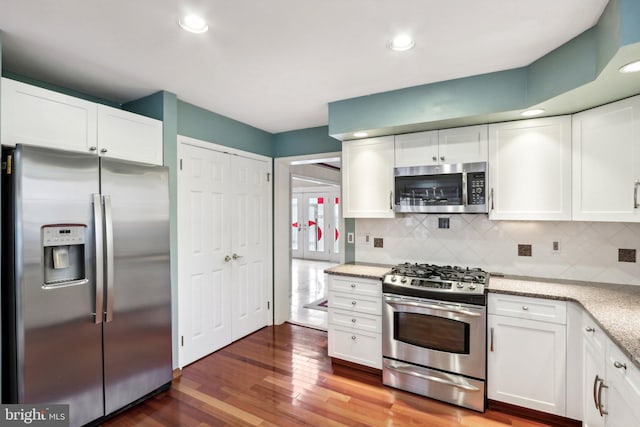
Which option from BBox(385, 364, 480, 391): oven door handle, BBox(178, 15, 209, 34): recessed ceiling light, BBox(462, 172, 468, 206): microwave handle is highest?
BBox(178, 15, 209, 34): recessed ceiling light

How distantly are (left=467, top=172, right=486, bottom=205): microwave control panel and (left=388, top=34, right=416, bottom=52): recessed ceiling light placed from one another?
1.20 metres

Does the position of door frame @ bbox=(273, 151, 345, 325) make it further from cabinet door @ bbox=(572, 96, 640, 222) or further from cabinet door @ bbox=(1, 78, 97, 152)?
cabinet door @ bbox=(572, 96, 640, 222)

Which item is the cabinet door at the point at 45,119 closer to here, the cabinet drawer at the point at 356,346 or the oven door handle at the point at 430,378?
the cabinet drawer at the point at 356,346

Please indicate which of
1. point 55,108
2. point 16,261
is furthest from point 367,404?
point 55,108

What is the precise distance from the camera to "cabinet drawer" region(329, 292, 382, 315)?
2.77 metres

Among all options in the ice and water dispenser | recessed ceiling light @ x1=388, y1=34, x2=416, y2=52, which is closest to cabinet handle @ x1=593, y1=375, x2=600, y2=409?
recessed ceiling light @ x1=388, y1=34, x2=416, y2=52

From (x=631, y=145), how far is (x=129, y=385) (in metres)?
3.76

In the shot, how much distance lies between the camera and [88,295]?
6.77ft

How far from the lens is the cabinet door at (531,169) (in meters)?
2.34

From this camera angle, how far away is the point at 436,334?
8.14 ft

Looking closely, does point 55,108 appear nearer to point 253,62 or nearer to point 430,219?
point 253,62

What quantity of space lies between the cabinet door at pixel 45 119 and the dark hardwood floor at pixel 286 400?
6.37 feet

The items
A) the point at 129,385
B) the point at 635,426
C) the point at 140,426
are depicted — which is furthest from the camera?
the point at 129,385

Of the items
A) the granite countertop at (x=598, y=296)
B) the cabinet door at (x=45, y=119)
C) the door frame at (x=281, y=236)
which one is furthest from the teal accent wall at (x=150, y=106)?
the granite countertop at (x=598, y=296)
